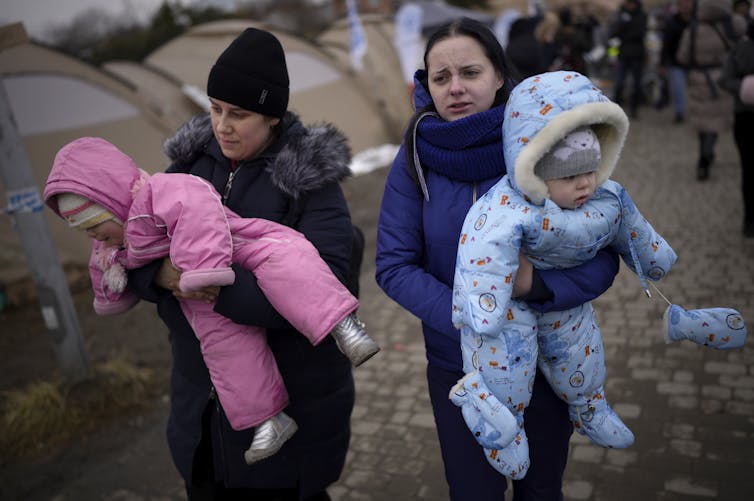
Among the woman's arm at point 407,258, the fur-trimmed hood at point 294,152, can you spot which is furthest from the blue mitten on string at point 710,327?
the fur-trimmed hood at point 294,152

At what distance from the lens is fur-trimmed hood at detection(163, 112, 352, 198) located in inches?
83.8

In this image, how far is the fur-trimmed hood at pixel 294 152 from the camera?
2.13 m

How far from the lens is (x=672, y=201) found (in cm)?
698

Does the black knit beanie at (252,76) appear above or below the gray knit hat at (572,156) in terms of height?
above

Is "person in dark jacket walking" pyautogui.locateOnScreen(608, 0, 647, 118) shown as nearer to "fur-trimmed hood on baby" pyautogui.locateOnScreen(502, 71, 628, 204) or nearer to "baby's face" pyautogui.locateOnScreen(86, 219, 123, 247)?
"fur-trimmed hood on baby" pyautogui.locateOnScreen(502, 71, 628, 204)

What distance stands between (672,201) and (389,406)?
452cm

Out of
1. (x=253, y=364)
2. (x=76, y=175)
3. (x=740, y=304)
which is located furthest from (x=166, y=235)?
(x=740, y=304)

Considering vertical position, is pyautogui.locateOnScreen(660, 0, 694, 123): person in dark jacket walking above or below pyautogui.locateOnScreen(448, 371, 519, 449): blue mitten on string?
below

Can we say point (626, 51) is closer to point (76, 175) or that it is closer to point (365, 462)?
point (365, 462)

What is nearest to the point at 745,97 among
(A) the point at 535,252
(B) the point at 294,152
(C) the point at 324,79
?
(A) the point at 535,252

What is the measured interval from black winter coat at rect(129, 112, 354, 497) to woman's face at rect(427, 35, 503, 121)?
45 centimetres

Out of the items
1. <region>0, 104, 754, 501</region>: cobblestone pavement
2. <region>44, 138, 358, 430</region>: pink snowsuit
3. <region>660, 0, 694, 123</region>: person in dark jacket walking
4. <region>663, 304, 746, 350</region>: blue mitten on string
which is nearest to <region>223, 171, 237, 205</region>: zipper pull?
<region>44, 138, 358, 430</region>: pink snowsuit

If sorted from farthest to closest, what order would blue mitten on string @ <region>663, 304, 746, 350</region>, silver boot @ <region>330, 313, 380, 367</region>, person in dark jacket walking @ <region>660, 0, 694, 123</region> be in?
person in dark jacket walking @ <region>660, 0, 694, 123</region>
silver boot @ <region>330, 313, 380, 367</region>
blue mitten on string @ <region>663, 304, 746, 350</region>

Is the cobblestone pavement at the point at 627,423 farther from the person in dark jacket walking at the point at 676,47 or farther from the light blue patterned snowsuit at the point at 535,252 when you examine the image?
the person in dark jacket walking at the point at 676,47
